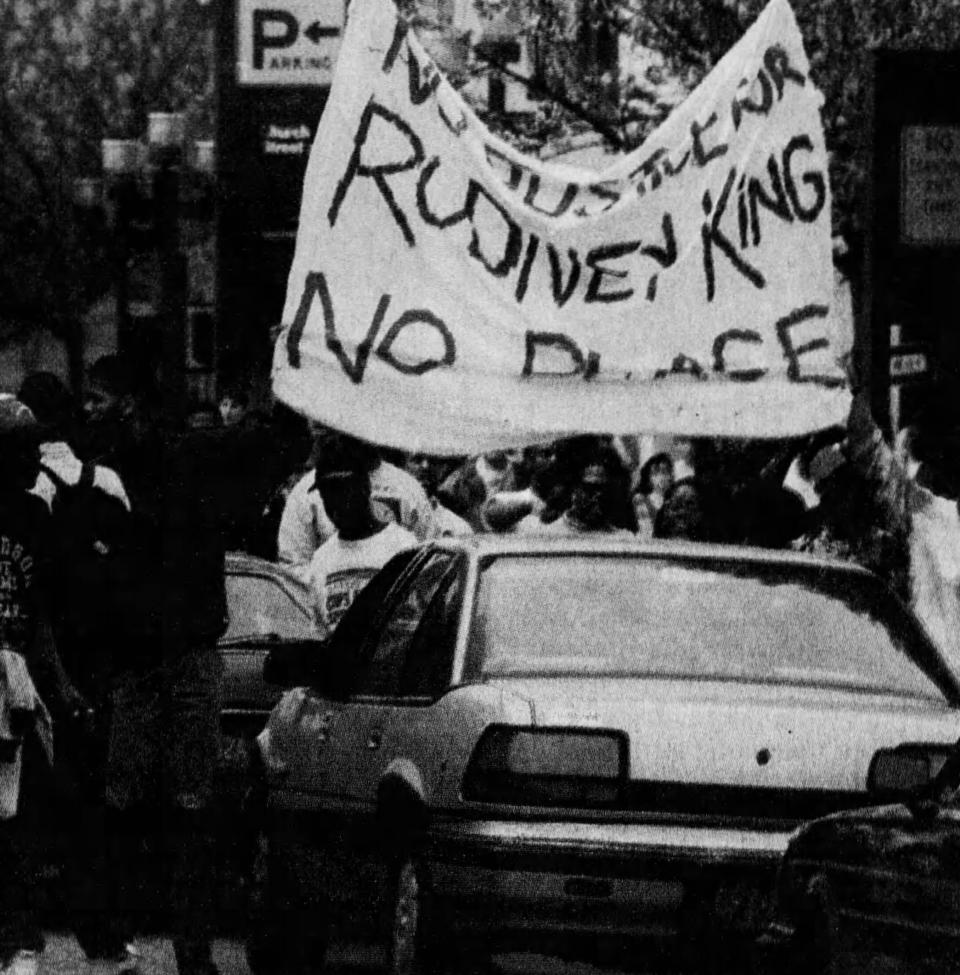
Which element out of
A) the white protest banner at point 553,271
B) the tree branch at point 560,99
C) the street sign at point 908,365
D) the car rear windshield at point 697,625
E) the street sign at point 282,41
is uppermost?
the street sign at point 282,41

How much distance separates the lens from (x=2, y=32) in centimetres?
5544

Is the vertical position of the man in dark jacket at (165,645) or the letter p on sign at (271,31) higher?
the letter p on sign at (271,31)

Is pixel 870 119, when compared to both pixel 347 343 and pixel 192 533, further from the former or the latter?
pixel 192 533

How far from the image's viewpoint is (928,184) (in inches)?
406

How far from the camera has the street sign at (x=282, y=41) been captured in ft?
79.7

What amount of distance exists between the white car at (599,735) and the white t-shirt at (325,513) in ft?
12.8

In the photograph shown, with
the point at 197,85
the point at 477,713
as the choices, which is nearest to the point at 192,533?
the point at 477,713

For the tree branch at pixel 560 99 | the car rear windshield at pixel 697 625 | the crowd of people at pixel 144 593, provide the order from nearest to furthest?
the car rear windshield at pixel 697 625
the crowd of people at pixel 144 593
the tree branch at pixel 560 99

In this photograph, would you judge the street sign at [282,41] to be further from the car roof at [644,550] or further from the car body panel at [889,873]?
the car body panel at [889,873]

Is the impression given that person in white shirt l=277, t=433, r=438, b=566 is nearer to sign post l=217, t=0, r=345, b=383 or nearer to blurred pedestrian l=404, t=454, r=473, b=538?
blurred pedestrian l=404, t=454, r=473, b=538

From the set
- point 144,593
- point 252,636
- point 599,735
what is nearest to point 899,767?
point 599,735

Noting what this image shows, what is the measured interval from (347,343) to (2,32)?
4740cm

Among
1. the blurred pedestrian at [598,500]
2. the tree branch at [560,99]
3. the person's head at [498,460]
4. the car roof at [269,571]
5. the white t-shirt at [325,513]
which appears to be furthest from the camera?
the tree branch at [560,99]

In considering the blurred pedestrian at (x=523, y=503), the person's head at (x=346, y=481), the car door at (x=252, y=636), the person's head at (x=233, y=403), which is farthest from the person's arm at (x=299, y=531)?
the person's head at (x=233, y=403)
